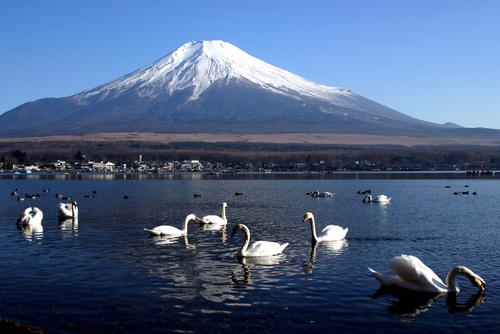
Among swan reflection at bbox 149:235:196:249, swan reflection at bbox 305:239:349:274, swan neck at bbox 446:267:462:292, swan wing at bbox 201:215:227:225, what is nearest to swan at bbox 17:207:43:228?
swan reflection at bbox 149:235:196:249

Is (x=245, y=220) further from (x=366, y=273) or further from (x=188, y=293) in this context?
(x=188, y=293)

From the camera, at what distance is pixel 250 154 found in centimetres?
17012

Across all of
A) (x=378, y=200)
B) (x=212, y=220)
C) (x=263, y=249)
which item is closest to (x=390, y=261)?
(x=263, y=249)

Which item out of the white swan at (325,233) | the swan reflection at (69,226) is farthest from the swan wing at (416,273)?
the swan reflection at (69,226)

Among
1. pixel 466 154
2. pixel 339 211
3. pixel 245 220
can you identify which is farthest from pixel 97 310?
pixel 466 154

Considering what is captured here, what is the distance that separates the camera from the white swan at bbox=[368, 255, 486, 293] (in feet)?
54.1

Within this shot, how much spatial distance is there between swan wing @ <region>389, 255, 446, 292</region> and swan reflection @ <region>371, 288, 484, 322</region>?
0.22m

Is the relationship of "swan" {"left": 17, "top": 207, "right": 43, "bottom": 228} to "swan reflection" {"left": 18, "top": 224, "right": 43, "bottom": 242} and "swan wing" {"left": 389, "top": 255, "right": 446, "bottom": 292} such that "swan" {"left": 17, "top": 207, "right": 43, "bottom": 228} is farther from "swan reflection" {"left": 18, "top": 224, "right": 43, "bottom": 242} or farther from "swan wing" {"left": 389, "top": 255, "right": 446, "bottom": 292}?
"swan wing" {"left": 389, "top": 255, "right": 446, "bottom": 292}

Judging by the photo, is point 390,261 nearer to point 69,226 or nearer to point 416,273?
point 416,273

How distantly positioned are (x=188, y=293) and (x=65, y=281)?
11.9ft

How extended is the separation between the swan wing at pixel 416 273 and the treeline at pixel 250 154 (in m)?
143

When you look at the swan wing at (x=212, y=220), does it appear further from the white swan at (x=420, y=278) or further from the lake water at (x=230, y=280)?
the white swan at (x=420, y=278)

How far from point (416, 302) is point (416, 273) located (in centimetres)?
76

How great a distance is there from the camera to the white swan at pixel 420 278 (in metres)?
16.5
